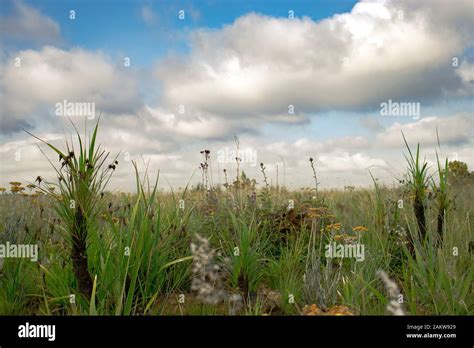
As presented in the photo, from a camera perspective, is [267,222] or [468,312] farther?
[267,222]

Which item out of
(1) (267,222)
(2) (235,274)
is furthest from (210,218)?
(2) (235,274)

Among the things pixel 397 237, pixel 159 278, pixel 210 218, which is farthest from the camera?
pixel 210 218

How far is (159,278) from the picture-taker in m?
4.62
